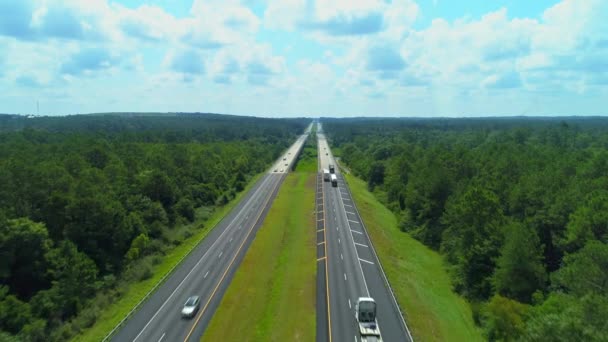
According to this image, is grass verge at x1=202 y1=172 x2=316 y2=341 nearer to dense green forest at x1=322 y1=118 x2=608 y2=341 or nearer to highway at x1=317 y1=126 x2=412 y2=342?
highway at x1=317 y1=126 x2=412 y2=342

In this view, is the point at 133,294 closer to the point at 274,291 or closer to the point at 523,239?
the point at 274,291

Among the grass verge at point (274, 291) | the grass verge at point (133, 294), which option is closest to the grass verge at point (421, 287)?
the grass verge at point (274, 291)

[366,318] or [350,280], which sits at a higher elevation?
Result: [366,318]

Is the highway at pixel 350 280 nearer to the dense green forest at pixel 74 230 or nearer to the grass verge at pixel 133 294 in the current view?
the grass verge at pixel 133 294

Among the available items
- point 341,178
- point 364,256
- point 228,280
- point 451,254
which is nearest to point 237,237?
point 228,280

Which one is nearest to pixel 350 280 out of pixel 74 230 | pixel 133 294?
pixel 133 294

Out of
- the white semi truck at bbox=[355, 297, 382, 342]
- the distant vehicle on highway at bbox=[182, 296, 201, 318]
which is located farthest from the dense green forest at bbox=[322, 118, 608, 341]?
the distant vehicle on highway at bbox=[182, 296, 201, 318]
